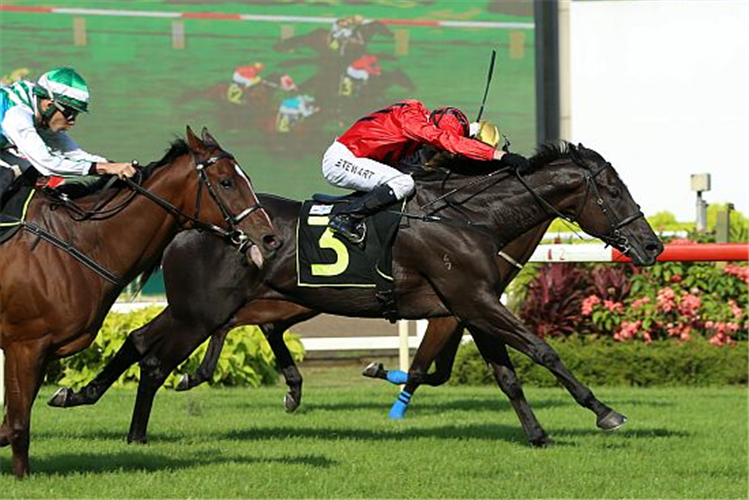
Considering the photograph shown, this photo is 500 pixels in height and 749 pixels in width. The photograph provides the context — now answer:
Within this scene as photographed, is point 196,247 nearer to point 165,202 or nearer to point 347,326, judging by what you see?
point 165,202

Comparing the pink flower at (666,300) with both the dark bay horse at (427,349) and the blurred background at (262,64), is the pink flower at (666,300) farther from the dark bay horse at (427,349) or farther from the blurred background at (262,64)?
the blurred background at (262,64)

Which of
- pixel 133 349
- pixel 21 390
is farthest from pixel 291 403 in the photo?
pixel 21 390

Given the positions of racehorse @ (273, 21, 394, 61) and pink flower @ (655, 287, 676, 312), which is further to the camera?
racehorse @ (273, 21, 394, 61)

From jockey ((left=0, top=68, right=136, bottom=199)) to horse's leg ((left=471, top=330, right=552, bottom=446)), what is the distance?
259 cm

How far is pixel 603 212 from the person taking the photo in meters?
8.68

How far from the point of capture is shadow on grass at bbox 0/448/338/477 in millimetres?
7469

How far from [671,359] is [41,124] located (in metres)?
6.67

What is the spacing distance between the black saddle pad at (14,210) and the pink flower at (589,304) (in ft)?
21.3

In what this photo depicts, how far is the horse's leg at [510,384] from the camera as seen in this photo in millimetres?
8539

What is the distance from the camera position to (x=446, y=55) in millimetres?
21125

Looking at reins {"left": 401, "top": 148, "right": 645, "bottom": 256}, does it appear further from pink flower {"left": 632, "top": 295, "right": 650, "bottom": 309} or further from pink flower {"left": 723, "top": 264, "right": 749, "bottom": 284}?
pink flower {"left": 723, "top": 264, "right": 749, "bottom": 284}

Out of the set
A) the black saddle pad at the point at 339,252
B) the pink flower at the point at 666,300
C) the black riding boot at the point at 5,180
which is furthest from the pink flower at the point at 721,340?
the black riding boot at the point at 5,180

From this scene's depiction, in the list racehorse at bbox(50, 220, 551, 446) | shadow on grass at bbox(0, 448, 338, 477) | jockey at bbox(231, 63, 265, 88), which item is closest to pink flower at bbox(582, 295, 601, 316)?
racehorse at bbox(50, 220, 551, 446)

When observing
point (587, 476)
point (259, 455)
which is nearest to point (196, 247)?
point (259, 455)
